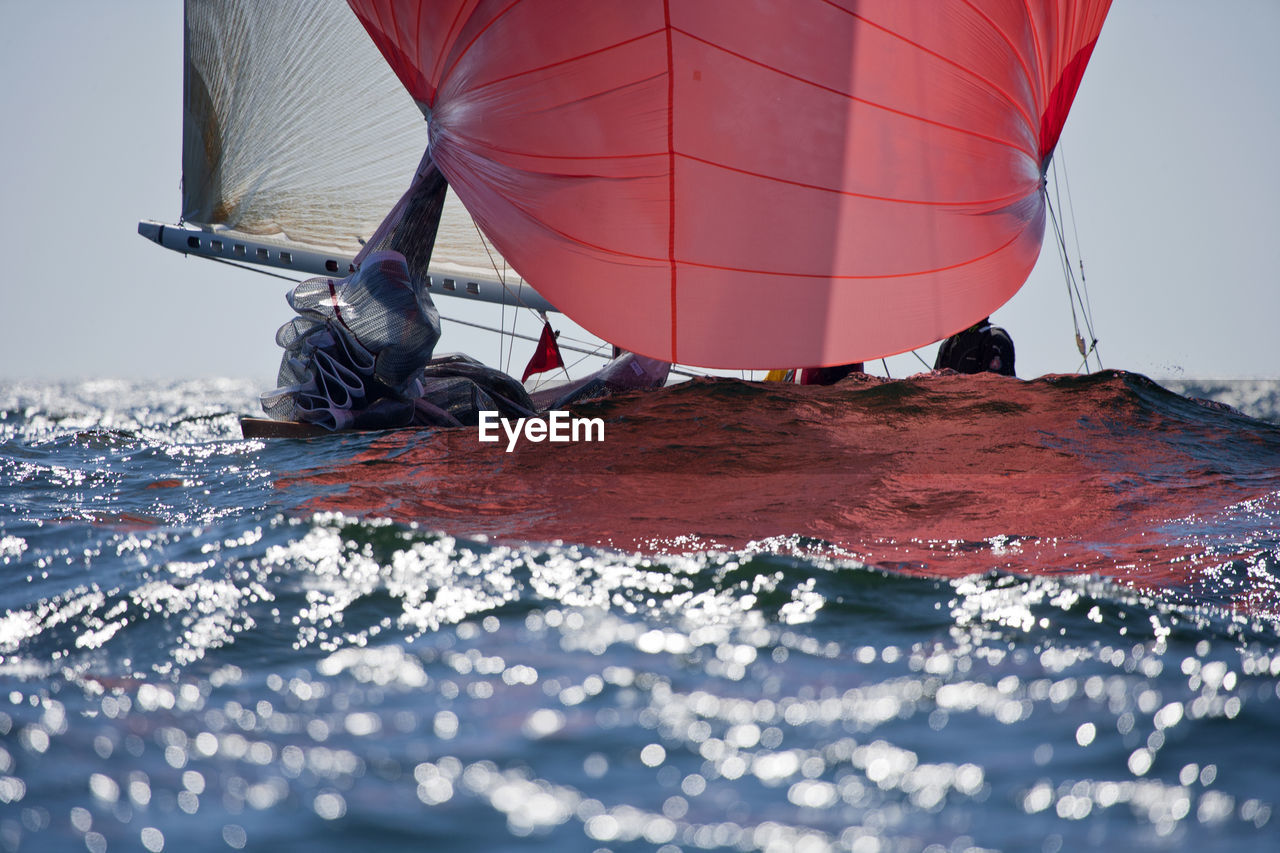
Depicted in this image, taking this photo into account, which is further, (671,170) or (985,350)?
(985,350)

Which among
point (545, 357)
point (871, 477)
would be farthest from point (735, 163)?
point (545, 357)

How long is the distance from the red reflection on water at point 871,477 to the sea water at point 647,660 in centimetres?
3

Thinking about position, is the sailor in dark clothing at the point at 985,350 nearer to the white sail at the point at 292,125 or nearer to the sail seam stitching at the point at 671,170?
the sail seam stitching at the point at 671,170

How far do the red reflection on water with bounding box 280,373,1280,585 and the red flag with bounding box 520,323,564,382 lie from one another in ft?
4.95

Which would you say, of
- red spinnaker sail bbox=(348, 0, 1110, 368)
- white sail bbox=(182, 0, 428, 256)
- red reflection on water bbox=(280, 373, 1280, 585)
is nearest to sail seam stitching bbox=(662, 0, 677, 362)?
red spinnaker sail bbox=(348, 0, 1110, 368)

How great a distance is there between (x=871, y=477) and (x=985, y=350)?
3811 millimetres

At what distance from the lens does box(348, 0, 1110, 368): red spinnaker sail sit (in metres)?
5.14

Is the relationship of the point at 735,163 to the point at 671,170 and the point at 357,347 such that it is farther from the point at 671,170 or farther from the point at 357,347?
the point at 357,347

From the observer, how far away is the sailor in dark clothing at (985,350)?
7.70 metres

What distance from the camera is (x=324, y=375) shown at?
5.75m

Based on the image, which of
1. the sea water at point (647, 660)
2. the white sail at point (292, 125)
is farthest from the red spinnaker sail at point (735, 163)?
the white sail at point (292, 125)

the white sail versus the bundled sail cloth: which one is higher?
the white sail

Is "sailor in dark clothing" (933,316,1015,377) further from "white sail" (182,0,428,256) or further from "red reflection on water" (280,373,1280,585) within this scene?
"white sail" (182,0,428,256)

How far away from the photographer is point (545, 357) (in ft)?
26.6
